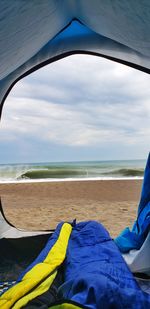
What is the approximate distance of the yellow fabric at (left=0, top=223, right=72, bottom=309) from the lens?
3.19 ft

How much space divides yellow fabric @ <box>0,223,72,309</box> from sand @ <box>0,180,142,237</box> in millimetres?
2129

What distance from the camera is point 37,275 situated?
1.11 metres

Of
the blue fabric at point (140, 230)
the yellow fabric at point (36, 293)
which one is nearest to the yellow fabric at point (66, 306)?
the yellow fabric at point (36, 293)

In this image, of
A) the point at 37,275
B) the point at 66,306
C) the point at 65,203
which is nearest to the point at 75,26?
the point at 37,275

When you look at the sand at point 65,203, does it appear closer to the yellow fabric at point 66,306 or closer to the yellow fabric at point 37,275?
the yellow fabric at point 37,275

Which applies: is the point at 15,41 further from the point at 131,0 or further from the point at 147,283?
the point at 147,283

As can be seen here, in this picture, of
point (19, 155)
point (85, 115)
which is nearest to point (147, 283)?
point (19, 155)

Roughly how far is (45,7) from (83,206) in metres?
5.02

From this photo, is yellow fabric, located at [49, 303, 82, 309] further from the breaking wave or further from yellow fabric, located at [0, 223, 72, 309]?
the breaking wave

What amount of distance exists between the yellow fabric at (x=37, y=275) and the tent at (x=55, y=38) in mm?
Result: 377

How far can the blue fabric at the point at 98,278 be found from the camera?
2.82 ft

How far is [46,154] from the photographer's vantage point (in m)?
15.8

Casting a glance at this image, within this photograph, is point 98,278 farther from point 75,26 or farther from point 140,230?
point 75,26

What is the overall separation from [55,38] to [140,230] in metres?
1.28
